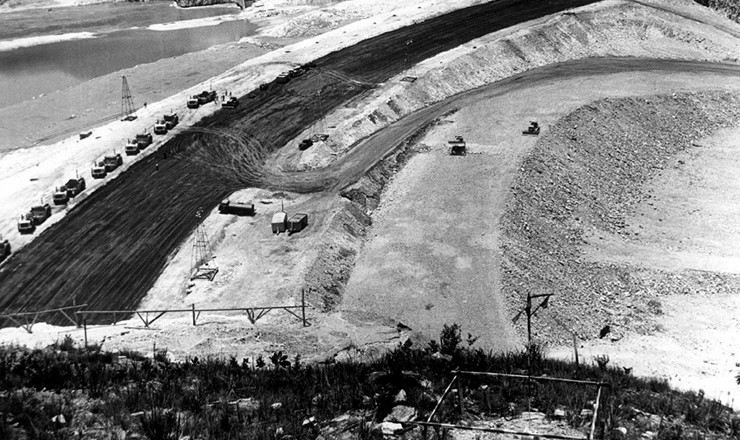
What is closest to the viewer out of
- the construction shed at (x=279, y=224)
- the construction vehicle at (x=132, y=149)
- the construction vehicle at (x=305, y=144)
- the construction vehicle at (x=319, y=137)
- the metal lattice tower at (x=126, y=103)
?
the construction shed at (x=279, y=224)

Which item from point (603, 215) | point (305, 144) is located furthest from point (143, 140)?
point (603, 215)

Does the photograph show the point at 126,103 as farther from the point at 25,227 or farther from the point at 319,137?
the point at 25,227

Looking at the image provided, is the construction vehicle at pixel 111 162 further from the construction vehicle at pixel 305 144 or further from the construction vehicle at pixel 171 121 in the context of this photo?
the construction vehicle at pixel 305 144

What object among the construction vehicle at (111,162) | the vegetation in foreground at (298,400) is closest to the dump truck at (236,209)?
the construction vehicle at (111,162)

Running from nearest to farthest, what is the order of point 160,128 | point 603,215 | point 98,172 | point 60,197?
point 60,197, point 603,215, point 98,172, point 160,128

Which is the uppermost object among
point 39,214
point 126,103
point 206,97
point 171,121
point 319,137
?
point 206,97

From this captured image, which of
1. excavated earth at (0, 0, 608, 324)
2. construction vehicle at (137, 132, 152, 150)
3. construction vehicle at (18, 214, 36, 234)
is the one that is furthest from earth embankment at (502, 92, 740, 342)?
construction vehicle at (137, 132, 152, 150)
